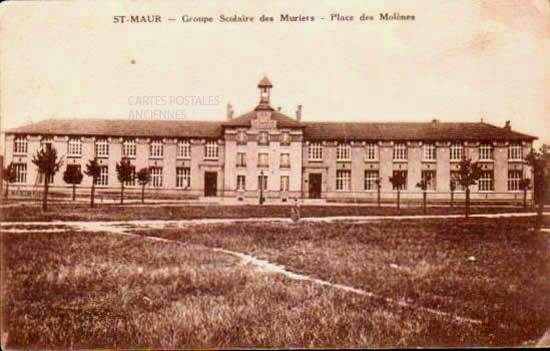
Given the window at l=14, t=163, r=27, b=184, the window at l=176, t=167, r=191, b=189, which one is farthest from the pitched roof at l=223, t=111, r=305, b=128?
the window at l=14, t=163, r=27, b=184

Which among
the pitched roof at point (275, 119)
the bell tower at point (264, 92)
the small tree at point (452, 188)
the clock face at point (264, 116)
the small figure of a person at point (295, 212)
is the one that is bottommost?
A: the small figure of a person at point (295, 212)

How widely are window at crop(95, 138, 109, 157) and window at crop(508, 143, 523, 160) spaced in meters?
3.52

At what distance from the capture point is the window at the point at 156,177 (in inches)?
165

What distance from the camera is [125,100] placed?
12.6 ft

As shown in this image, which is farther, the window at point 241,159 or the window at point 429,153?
the window at point 241,159

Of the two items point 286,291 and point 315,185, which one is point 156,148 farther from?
point 286,291

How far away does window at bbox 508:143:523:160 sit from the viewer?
3.87 m

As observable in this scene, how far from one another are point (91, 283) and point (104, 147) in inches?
46.1

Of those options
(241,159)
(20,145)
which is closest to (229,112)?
(241,159)

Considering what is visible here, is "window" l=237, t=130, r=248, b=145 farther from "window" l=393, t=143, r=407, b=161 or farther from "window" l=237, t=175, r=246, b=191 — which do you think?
"window" l=393, t=143, r=407, b=161

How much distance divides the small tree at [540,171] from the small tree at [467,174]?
411 millimetres

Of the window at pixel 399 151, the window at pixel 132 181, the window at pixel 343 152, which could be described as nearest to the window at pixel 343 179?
the window at pixel 343 152

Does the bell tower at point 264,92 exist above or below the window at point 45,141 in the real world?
above

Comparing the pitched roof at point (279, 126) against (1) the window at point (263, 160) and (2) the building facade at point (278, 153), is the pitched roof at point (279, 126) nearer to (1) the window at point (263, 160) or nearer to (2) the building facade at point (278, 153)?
A: (2) the building facade at point (278, 153)
